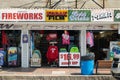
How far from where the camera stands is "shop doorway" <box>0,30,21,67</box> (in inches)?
834

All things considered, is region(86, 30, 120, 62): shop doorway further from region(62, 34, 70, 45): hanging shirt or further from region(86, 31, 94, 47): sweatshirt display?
region(62, 34, 70, 45): hanging shirt

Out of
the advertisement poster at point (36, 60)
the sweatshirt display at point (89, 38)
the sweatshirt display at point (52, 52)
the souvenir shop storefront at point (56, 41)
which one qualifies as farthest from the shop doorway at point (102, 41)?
the advertisement poster at point (36, 60)

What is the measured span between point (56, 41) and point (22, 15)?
2.91 meters

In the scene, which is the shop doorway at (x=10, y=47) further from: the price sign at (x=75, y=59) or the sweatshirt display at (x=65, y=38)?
the price sign at (x=75, y=59)

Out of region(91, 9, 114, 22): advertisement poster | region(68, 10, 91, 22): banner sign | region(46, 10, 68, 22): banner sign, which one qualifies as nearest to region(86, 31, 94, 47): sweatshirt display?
region(91, 9, 114, 22): advertisement poster

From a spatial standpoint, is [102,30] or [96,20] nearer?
[96,20]

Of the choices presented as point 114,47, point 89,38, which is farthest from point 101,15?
point 114,47

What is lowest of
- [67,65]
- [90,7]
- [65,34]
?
[67,65]

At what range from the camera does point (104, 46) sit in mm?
21969

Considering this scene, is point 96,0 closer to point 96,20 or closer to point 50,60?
point 96,20

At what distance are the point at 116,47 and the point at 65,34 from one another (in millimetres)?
3082

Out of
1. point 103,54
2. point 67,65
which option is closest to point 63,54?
point 67,65

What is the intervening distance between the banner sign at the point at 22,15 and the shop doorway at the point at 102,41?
3.46 meters

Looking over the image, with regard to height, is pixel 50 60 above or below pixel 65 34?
below
